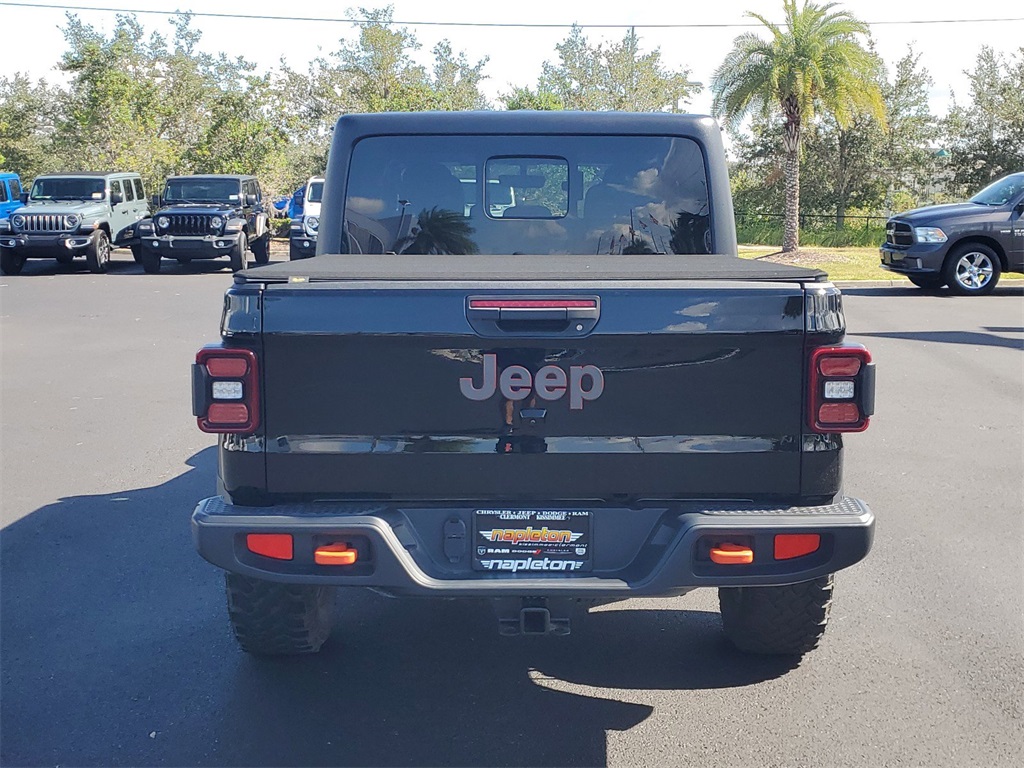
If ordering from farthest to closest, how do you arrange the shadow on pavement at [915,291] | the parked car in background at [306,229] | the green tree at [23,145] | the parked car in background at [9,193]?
the green tree at [23,145] → the parked car in background at [9,193] → the parked car in background at [306,229] → the shadow on pavement at [915,291]

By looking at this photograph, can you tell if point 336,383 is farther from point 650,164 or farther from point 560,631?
point 650,164

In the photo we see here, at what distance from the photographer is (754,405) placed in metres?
3.23

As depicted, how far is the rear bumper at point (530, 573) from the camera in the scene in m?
3.18

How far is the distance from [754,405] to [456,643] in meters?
1.76

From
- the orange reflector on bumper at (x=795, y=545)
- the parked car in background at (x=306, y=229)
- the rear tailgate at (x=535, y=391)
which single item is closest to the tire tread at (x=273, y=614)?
the rear tailgate at (x=535, y=391)

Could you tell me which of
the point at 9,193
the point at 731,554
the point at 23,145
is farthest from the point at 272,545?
the point at 23,145

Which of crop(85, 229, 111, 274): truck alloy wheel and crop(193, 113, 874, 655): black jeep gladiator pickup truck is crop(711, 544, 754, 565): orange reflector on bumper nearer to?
crop(193, 113, 874, 655): black jeep gladiator pickup truck

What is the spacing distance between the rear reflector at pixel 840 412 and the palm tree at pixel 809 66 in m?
22.6

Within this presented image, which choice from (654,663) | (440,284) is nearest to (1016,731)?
(654,663)

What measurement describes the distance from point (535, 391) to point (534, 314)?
23 cm

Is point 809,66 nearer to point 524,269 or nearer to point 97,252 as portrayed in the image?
point 97,252

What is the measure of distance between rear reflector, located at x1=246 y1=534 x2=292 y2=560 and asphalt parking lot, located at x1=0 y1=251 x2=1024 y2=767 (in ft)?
2.22

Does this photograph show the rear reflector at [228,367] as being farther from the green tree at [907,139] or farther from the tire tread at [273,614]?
the green tree at [907,139]

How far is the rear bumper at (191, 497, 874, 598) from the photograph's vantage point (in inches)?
125
